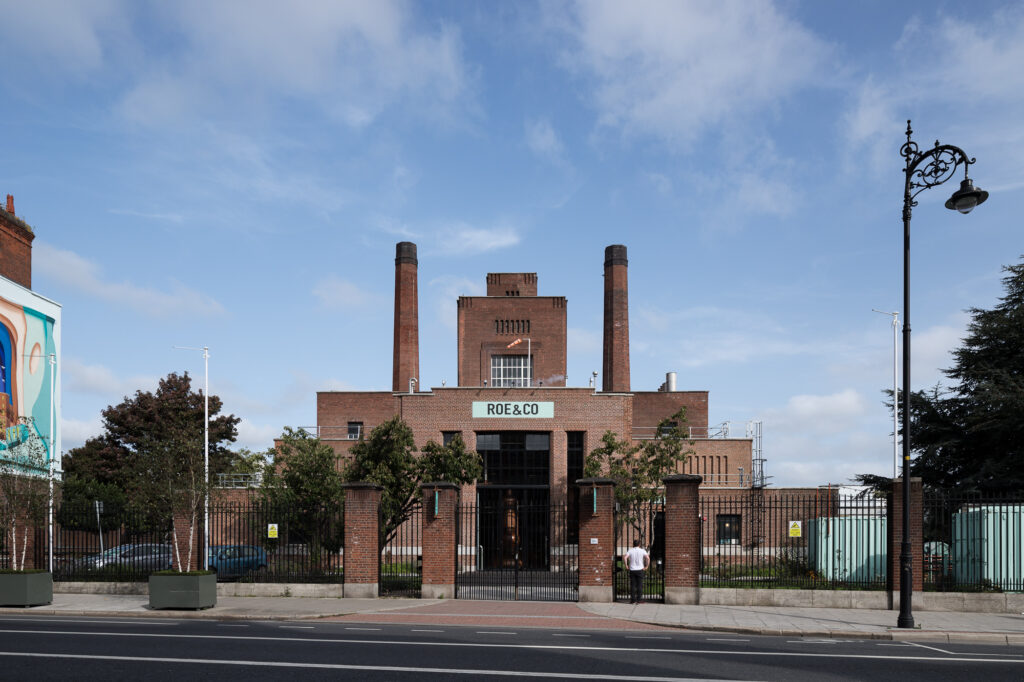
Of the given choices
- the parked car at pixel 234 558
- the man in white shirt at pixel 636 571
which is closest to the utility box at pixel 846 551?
the man in white shirt at pixel 636 571

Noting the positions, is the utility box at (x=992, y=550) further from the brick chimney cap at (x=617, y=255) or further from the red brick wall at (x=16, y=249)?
the red brick wall at (x=16, y=249)

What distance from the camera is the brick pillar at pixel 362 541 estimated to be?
23.9 m

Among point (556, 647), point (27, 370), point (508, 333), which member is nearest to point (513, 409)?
point (508, 333)

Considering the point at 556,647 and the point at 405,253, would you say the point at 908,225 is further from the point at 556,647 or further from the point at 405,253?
the point at 405,253

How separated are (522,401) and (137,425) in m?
28.5

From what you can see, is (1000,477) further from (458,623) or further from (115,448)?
(115,448)

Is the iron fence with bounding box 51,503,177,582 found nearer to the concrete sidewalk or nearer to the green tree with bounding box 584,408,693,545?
the concrete sidewalk

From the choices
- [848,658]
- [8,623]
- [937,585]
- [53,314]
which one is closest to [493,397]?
[53,314]

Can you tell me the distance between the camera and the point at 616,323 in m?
51.8

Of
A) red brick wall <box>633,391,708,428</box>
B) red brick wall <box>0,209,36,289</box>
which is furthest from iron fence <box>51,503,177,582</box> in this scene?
red brick wall <box>633,391,708,428</box>

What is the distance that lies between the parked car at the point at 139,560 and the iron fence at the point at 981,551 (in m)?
21.7

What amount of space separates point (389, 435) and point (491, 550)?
12.7m

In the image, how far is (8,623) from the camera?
18.2m

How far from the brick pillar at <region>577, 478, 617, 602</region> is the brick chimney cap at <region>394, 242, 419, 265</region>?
1251 inches
